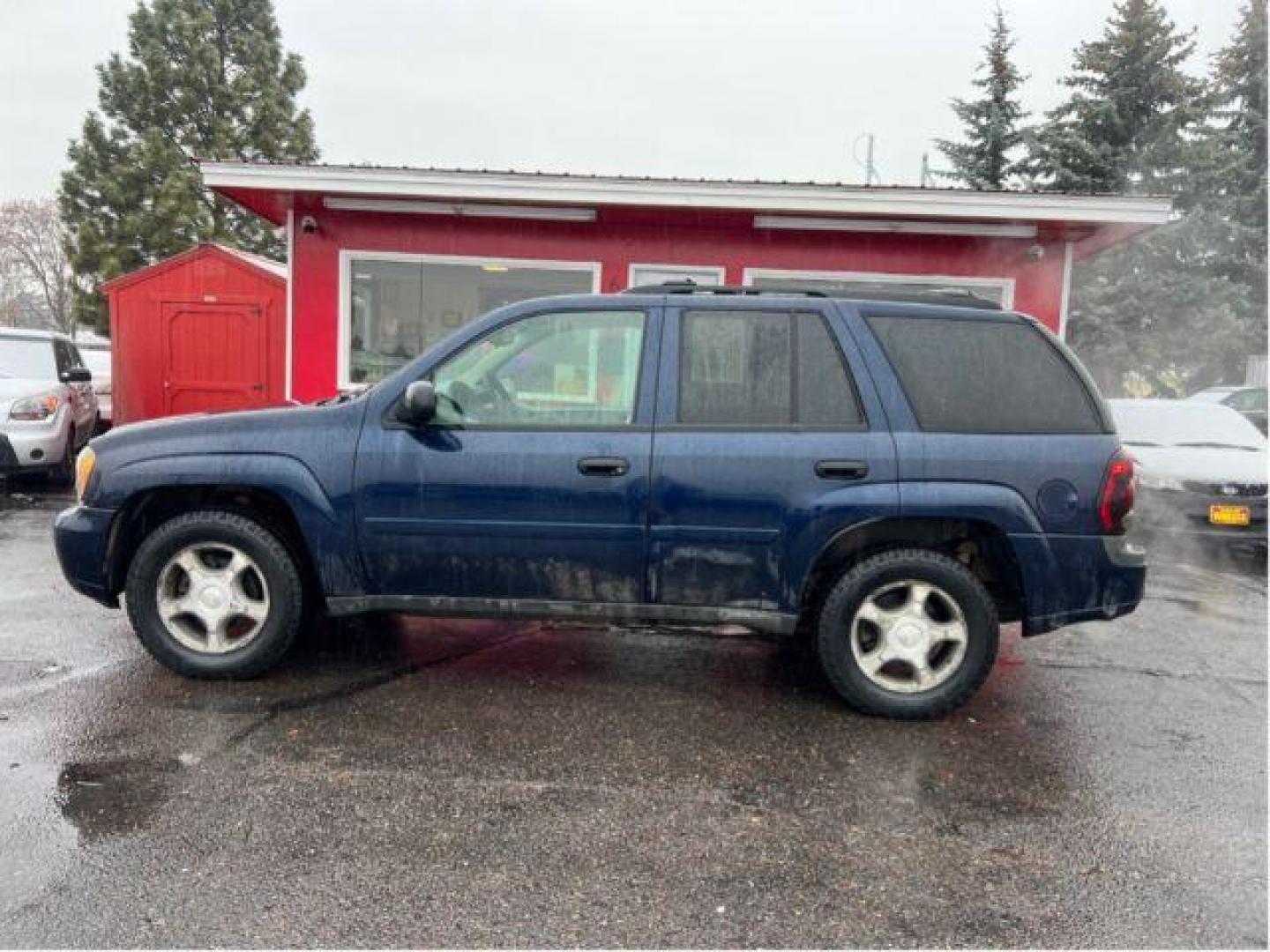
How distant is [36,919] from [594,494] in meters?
2.29

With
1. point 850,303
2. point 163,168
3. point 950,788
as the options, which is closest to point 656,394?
point 850,303

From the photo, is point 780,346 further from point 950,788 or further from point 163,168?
point 163,168

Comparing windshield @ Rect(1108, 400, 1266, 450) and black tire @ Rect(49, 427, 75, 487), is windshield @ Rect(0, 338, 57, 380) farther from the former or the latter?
windshield @ Rect(1108, 400, 1266, 450)

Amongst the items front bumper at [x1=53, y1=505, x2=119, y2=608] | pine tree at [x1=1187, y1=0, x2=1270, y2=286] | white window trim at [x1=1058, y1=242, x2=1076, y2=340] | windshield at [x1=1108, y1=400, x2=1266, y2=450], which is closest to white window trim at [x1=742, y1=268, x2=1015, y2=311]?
white window trim at [x1=1058, y1=242, x2=1076, y2=340]

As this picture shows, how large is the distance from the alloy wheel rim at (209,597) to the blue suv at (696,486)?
0.02m

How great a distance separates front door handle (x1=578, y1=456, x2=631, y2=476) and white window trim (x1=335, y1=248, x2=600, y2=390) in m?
6.47

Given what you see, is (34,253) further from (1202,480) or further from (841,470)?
(841,470)

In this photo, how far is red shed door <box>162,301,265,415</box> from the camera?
11.7m

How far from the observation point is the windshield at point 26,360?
10234mm

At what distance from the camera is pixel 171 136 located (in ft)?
90.5

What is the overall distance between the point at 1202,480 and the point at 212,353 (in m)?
11.0

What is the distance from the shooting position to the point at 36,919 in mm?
2457

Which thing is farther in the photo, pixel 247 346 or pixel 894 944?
pixel 247 346

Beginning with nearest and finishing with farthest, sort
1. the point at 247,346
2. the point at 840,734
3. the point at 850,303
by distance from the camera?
the point at 840,734 → the point at 850,303 → the point at 247,346
